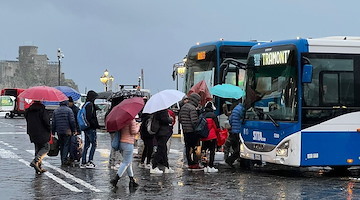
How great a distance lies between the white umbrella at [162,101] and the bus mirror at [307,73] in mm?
2719

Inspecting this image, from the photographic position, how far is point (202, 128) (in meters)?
15.0

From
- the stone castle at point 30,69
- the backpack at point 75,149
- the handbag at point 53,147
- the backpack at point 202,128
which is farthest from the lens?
the stone castle at point 30,69

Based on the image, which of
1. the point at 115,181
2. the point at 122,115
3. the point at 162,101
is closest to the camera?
the point at 122,115

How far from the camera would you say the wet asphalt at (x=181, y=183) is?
38.0 ft

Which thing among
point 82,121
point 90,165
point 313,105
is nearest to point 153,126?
point 82,121

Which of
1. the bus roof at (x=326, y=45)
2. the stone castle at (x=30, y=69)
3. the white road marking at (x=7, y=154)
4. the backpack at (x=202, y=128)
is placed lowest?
the white road marking at (x=7, y=154)

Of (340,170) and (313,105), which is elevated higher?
(313,105)

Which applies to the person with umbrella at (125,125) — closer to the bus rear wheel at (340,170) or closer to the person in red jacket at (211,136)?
the person in red jacket at (211,136)

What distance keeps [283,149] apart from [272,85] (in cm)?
149

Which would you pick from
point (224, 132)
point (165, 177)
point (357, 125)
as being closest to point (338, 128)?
point (357, 125)

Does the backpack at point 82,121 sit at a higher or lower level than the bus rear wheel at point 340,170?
higher

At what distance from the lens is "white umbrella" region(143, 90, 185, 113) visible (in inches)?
538

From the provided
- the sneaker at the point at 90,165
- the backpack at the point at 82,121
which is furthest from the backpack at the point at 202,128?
the sneaker at the point at 90,165

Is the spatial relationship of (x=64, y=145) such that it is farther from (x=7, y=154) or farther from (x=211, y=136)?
(x=7, y=154)
